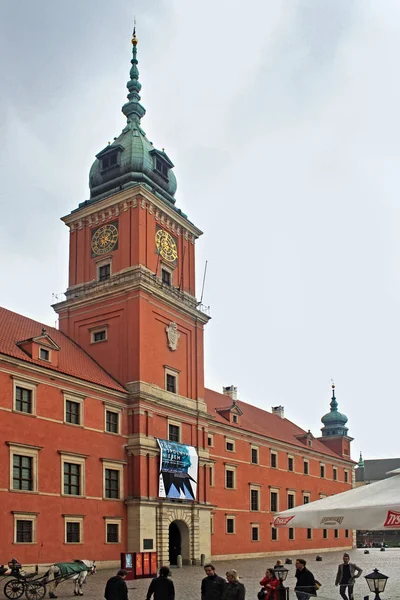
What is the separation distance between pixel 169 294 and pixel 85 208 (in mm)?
7621

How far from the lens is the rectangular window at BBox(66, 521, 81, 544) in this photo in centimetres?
3090

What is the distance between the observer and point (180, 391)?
40.7m

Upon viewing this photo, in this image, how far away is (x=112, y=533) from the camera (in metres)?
33.6

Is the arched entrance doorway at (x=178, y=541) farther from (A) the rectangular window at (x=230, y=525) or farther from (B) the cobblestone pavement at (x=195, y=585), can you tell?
(A) the rectangular window at (x=230, y=525)

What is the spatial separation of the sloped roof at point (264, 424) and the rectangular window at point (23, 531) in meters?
19.2

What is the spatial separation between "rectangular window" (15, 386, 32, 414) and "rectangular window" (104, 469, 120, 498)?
6114mm

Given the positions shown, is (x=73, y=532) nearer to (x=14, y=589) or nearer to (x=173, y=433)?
(x=173, y=433)

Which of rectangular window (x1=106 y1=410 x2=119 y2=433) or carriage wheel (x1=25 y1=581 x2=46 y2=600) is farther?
rectangular window (x1=106 y1=410 x2=119 y2=433)

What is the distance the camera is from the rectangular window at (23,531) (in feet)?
92.9

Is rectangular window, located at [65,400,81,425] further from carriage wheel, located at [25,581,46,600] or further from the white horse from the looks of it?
carriage wheel, located at [25,581,46,600]

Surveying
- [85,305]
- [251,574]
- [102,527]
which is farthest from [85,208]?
[251,574]

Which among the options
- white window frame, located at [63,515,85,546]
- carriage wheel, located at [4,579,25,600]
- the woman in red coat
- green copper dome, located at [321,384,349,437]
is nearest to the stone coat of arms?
white window frame, located at [63,515,85,546]

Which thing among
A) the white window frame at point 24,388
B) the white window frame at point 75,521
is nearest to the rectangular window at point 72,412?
the white window frame at point 24,388

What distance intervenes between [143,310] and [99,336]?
10.8 feet
